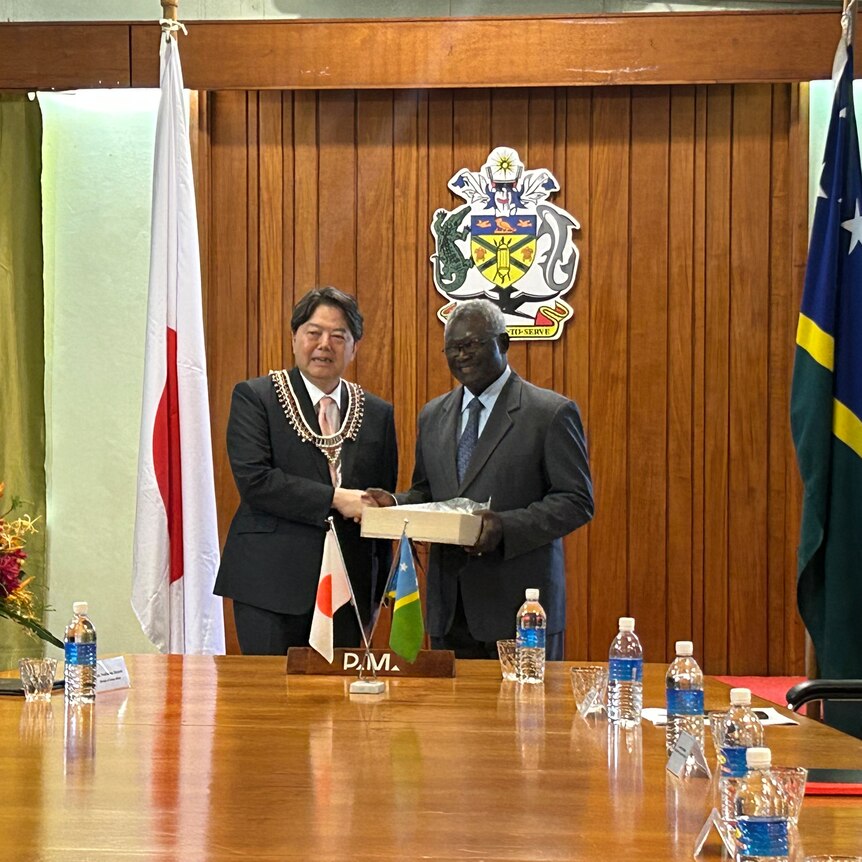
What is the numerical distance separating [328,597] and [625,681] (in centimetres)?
75

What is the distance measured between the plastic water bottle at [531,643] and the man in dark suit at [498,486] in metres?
0.48

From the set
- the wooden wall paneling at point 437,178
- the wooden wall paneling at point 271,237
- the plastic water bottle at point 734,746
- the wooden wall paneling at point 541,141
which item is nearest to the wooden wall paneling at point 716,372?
the wooden wall paneling at point 541,141

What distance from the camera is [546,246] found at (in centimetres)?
560

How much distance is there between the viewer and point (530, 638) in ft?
9.45

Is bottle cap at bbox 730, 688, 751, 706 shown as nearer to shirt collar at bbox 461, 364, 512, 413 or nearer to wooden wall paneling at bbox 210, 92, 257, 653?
shirt collar at bbox 461, 364, 512, 413

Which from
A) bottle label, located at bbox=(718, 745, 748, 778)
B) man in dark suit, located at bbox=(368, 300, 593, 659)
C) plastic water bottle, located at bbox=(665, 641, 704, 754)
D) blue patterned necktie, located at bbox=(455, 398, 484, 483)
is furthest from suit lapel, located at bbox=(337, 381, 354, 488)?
bottle label, located at bbox=(718, 745, 748, 778)

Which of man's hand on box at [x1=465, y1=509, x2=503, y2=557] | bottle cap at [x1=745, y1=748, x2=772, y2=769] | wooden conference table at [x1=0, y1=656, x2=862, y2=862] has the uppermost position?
man's hand on box at [x1=465, y1=509, x2=503, y2=557]

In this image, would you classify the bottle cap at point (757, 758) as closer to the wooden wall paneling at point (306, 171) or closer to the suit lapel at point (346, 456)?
the suit lapel at point (346, 456)

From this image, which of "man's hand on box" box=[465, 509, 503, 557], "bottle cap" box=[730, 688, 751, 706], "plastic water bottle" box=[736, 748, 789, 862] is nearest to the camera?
"plastic water bottle" box=[736, 748, 789, 862]

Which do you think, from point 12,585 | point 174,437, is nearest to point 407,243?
point 174,437

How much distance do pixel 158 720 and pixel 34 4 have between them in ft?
14.3

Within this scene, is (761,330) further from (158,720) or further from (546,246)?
(158,720)

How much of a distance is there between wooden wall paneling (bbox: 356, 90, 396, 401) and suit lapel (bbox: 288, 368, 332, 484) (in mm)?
1841

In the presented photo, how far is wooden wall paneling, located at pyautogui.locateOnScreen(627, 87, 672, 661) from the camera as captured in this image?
5.57 meters
